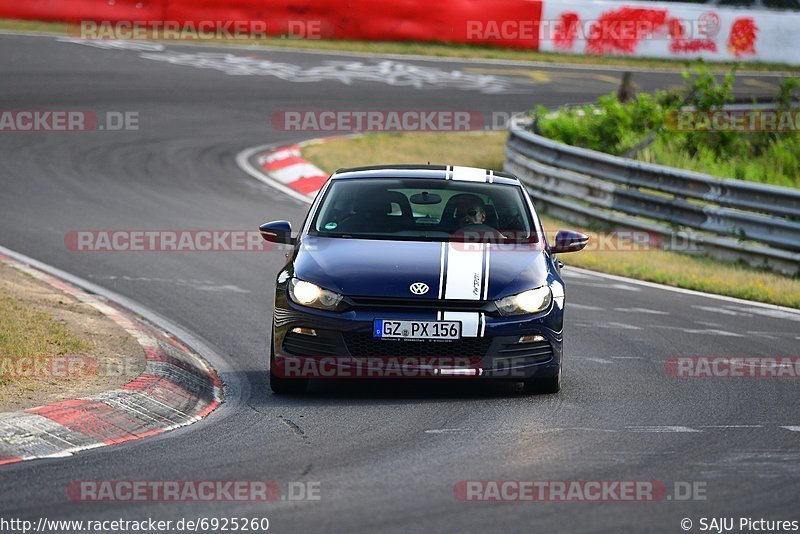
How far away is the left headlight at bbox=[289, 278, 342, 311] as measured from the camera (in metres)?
8.20

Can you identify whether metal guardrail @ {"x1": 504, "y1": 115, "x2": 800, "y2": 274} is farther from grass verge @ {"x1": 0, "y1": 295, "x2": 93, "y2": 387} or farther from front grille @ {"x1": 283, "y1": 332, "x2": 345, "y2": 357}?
grass verge @ {"x1": 0, "y1": 295, "x2": 93, "y2": 387}

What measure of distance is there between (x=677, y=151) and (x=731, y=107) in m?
2.03

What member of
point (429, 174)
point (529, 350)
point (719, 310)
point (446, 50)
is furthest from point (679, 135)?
point (529, 350)

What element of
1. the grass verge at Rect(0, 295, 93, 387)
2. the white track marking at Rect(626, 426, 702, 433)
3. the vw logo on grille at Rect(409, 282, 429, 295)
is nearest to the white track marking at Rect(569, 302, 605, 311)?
the vw logo on grille at Rect(409, 282, 429, 295)

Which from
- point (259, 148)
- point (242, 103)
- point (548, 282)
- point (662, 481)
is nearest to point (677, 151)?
point (259, 148)

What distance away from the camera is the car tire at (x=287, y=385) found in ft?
27.8

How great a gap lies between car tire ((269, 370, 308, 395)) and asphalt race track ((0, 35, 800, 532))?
114mm

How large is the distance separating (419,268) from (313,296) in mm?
680

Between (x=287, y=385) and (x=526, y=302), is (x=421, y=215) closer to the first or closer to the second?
(x=526, y=302)

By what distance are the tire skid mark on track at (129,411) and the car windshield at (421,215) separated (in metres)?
1.35

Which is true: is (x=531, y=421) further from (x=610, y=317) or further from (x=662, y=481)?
(x=610, y=317)

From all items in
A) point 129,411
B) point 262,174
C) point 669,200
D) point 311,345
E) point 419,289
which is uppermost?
point 419,289

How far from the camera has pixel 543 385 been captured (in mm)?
8523

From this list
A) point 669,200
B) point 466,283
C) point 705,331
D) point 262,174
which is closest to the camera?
point 466,283
